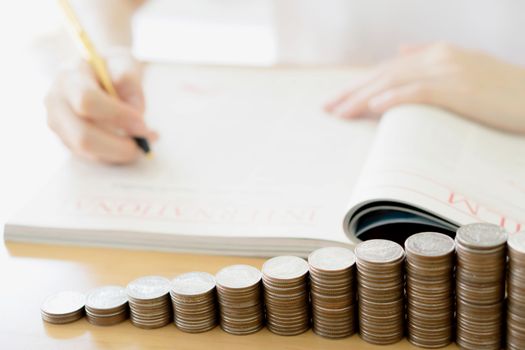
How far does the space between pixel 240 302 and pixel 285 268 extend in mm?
50

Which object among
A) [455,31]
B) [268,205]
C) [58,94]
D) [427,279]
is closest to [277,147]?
[268,205]

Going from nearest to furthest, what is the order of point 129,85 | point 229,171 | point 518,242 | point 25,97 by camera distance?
point 518,242 < point 229,171 < point 129,85 < point 25,97

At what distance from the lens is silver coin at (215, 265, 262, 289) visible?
0.79 meters

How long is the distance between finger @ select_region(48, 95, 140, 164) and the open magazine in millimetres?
16

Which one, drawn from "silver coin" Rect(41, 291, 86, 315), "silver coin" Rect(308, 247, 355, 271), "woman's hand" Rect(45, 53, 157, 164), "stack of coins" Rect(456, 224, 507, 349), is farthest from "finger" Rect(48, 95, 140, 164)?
"stack of coins" Rect(456, 224, 507, 349)

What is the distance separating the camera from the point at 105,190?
1.04m

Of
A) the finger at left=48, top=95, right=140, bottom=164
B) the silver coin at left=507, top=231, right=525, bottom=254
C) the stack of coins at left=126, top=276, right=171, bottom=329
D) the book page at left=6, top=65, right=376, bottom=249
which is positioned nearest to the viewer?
the silver coin at left=507, top=231, right=525, bottom=254

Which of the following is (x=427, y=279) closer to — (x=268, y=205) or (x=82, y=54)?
(x=268, y=205)

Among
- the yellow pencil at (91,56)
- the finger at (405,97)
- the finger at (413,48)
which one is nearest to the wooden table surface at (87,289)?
the yellow pencil at (91,56)

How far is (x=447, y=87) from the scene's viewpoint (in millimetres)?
1115

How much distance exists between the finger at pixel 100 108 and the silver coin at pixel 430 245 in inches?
18.5

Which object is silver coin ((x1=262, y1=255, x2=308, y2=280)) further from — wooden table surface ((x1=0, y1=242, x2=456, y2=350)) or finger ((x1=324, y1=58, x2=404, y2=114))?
finger ((x1=324, y1=58, x2=404, y2=114))

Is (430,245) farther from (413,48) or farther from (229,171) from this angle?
(413,48)

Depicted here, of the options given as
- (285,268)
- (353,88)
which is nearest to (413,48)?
(353,88)
